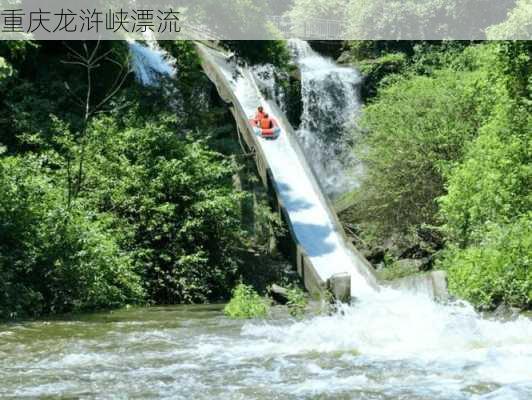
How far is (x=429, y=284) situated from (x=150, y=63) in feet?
38.7

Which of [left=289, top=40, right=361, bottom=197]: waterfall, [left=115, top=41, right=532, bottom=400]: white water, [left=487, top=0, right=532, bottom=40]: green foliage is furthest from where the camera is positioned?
[left=289, top=40, right=361, bottom=197]: waterfall

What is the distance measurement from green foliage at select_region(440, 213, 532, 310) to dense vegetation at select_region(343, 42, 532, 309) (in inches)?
0.6

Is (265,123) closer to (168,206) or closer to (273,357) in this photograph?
(168,206)

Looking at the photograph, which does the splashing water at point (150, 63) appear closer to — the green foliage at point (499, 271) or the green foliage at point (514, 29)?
the green foliage at point (514, 29)

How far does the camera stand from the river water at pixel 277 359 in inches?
255

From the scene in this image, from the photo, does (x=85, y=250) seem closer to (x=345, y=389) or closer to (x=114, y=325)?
(x=114, y=325)

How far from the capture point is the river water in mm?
6484

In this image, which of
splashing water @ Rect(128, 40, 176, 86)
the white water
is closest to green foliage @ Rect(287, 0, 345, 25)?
splashing water @ Rect(128, 40, 176, 86)

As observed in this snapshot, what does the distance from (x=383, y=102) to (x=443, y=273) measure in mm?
10391

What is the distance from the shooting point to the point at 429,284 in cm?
1404

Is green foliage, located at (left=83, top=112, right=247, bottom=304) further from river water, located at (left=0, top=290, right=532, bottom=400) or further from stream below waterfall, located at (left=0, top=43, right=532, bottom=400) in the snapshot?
river water, located at (left=0, top=290, right=532, bottom=400)

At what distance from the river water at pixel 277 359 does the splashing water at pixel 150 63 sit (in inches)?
462

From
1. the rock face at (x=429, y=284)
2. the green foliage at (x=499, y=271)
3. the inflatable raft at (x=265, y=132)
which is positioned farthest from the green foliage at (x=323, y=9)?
the green foliage at (x=499, y=271)

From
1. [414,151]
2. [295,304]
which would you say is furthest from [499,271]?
[414,151]
